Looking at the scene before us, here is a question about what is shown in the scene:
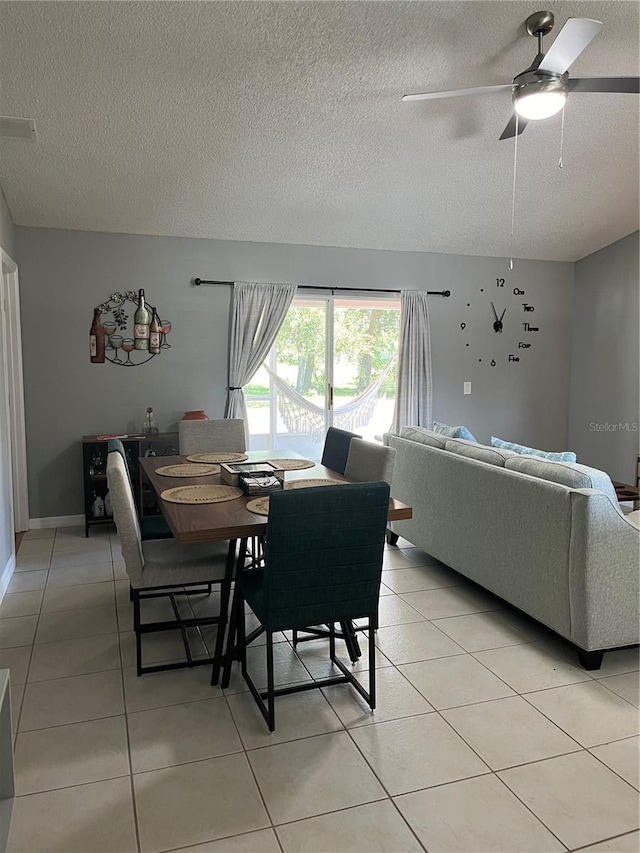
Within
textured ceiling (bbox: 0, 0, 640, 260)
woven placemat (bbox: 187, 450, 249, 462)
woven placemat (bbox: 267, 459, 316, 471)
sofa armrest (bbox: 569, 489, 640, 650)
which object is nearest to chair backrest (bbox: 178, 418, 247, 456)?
woven placemat (bbox: 187, 450, 249, 462)

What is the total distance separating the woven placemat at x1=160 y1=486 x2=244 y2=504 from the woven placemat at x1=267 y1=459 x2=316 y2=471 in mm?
578

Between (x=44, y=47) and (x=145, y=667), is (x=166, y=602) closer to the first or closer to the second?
(x=145, y=667)

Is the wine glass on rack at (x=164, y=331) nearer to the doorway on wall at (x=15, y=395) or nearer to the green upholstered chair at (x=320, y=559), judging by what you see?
the doorway on wall at (x=15, y=395)

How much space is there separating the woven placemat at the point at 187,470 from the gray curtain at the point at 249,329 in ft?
5.79

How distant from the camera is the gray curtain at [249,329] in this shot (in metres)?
5.43

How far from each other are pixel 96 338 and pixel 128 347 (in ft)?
0.84

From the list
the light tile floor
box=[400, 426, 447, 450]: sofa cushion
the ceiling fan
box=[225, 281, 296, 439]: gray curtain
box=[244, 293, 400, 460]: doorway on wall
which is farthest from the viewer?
box=[244, 293, 400, 460]: doorway on wall

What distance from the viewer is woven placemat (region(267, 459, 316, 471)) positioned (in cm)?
365

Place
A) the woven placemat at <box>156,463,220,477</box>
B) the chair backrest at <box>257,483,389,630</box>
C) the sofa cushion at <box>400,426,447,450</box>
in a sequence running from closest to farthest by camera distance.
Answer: the chair backrest at <box>257,483,389,630</box>
the woven placemat at <box>156,463,220,477</box>
the sofa cushion at <box>400,426,447,450</box>

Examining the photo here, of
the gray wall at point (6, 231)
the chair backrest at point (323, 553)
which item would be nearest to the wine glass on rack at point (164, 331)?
the gray wall at point (6, 231)

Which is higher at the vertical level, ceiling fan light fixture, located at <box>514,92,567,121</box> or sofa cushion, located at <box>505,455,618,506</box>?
ceiling fan light fixture, located at <box>514,92,567,121</box>

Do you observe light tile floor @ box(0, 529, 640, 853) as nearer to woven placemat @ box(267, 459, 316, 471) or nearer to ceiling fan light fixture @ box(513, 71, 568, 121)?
woven placemat @ box(267, 459, 316, 471)

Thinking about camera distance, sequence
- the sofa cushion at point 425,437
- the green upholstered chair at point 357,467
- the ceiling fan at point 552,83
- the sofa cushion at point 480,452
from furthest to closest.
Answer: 1. the sofa cushion at point 425,437
2. the sofa cushion at point 480,452
3. the green upholstered chair at point 357,467
4. the ceiling fan at point 552,83

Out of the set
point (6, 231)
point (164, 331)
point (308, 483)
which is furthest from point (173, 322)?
point (308, 483)
